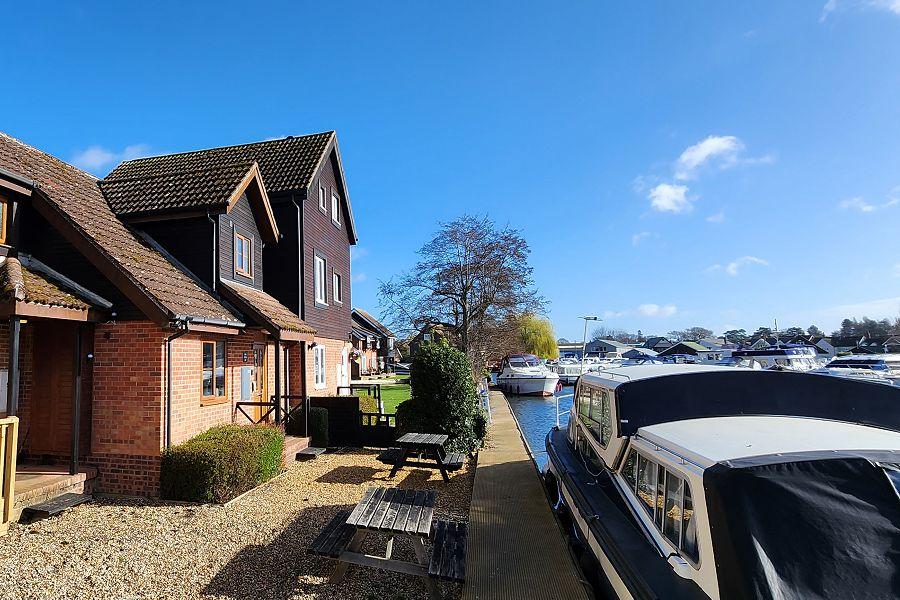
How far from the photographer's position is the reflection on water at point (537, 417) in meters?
15.6

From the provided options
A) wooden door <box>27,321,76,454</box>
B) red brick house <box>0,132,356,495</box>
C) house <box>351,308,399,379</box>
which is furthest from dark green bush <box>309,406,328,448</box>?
house <box>351,308,399,379</box>

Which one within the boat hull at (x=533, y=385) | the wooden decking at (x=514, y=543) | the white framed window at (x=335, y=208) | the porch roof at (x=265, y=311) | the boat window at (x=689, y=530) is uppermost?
the white framed window at (x=335, y=208)

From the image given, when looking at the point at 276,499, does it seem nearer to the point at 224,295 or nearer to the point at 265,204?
the point at 224,295

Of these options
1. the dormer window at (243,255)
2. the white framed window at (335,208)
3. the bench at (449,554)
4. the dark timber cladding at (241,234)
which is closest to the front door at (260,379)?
the dark timber cladding at (241,234)

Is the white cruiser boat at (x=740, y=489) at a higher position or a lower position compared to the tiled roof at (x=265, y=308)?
lower

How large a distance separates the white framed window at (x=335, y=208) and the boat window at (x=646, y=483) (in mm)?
14457

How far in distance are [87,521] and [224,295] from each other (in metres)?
4.93

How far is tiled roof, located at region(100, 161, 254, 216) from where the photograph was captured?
1038cm

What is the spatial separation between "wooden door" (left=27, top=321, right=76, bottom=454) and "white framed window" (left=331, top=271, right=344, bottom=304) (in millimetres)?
8668

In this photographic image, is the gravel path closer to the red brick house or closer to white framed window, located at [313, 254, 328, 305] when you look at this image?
the red brick house

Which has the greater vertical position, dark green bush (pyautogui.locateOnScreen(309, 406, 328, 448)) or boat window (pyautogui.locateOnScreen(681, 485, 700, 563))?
boat window (pyautogui.locateOnScreen(681, 485, 700, 563))

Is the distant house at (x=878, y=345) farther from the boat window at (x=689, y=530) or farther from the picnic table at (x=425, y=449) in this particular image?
the boat window at (x=689, y=530)

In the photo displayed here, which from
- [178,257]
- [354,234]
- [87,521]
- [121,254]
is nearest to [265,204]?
[178,257]

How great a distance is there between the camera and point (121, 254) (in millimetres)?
8477
